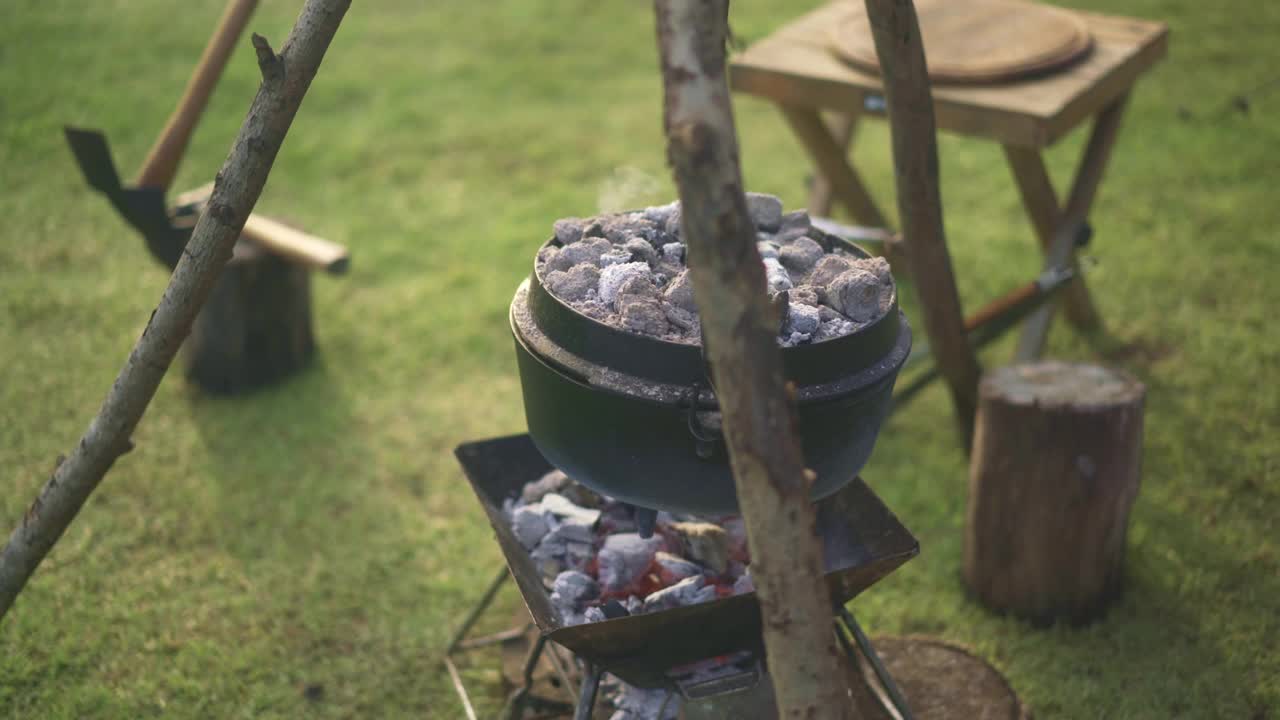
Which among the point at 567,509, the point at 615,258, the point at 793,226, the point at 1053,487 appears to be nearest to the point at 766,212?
the point at 793,226

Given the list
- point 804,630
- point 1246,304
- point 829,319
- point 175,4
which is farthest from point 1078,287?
point 175,4

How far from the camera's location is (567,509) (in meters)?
2.43

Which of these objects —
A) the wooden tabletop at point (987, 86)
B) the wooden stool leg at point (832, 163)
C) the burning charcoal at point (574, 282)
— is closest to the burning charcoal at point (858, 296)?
the burning charcoal at point (574, 282)

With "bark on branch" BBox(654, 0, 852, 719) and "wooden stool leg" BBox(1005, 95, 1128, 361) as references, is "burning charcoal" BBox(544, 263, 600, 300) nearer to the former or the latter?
"bark on branch" BBox(654, 0, 852, 719)

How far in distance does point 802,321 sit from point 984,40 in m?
1.98

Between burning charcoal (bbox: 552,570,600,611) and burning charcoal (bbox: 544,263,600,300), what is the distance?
1.98 ft

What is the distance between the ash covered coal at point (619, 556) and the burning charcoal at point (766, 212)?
24.0 inches

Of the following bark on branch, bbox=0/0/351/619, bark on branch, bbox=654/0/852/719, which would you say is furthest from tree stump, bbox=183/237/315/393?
bark on branch, bbox=654/0/852/719

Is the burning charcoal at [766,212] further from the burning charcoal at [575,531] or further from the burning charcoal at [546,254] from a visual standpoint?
the burning charcoal at [575,531]

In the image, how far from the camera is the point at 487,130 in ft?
19.3

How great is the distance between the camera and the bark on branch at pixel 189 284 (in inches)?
77.8

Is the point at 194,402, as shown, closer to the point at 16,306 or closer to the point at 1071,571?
the point at 16,306

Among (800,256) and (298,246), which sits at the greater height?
(800,256)

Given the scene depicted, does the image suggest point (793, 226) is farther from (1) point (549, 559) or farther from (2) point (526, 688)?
(2) point (526, 688)
